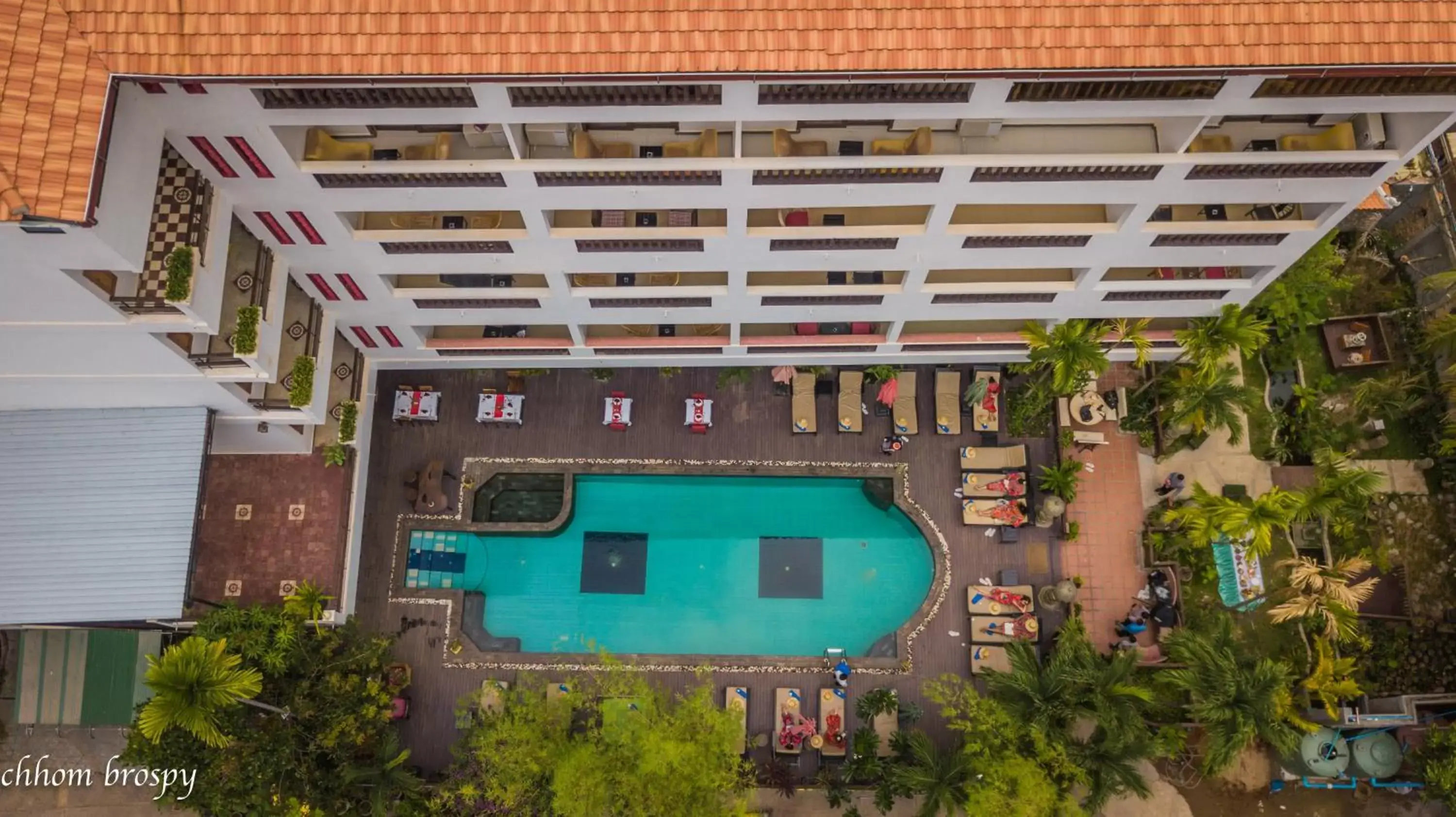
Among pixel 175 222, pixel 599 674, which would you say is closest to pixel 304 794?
pixel 599 674

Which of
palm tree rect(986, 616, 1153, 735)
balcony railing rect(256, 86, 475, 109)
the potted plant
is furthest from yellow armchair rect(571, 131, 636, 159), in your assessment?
palm tree rect(986, 616, 1153, 735)

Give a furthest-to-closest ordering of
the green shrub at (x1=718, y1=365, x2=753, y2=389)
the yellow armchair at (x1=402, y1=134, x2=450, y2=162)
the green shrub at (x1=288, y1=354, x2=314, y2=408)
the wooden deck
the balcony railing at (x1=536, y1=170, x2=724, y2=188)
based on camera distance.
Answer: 1. the green shrub at (x1=718, y1=365, x2=753, y2=389)
2. the wooden deck
3. the green shrub at (x1=288, y1=354, x2=314, y2=408)
4. the yellow armchair at (x1=402, y1=134, x2=450, y2=162)
5. the balcony railing at (x1=536, y1=170, x2=724, y2=188)

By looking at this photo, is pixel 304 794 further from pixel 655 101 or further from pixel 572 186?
pixel 655 101

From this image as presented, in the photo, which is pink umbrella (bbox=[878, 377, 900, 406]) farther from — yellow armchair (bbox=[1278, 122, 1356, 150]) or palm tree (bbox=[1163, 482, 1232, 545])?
yellow armchair (bbox=[1278, 122, 1356, 150])

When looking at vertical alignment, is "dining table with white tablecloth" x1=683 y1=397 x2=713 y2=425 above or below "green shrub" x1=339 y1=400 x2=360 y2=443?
above

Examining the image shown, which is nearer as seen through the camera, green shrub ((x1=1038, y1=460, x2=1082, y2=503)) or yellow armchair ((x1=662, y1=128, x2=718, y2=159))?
yellow armchair ((x1=662, y1=128, x2=718, y2=159))

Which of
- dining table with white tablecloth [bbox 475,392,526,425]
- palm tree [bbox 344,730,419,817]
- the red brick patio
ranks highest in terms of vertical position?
dining table with white tablecloth [bbox 475,392,526,425]

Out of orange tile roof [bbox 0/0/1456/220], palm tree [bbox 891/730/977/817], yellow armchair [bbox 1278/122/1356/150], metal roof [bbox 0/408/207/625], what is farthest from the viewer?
palm tree [bbox 891/730/977/817]

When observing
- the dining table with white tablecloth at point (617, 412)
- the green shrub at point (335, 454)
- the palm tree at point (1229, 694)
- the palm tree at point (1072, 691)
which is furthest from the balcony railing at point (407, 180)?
the palm tree at point (1229, 694)
